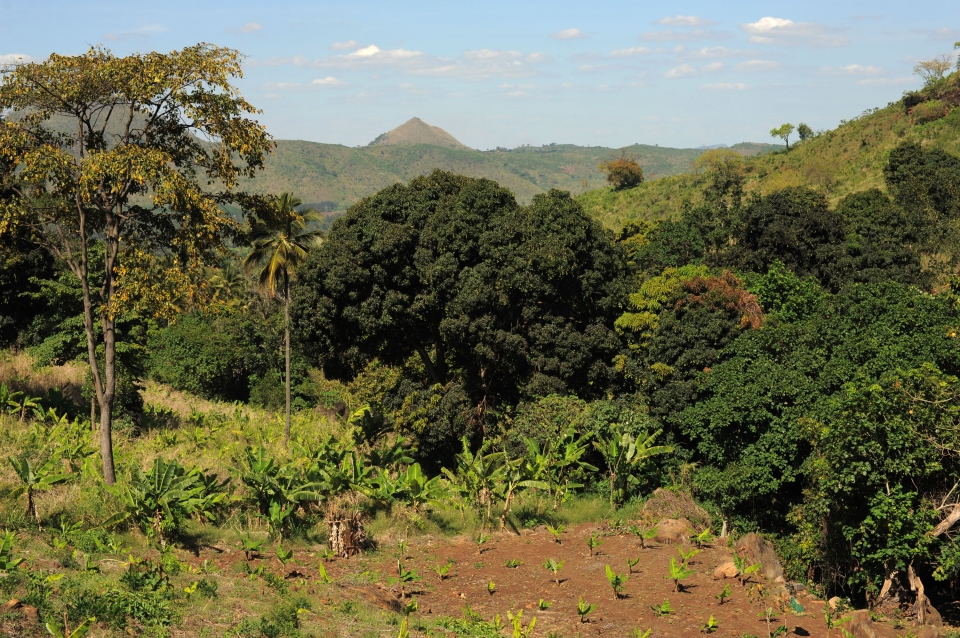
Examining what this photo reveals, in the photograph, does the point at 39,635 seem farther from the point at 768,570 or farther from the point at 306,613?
the point at 768,570

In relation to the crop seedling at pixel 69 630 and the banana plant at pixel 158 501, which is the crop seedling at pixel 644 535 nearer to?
the banana plant at pixel 158 501

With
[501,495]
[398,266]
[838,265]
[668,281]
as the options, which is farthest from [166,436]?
[838,265]

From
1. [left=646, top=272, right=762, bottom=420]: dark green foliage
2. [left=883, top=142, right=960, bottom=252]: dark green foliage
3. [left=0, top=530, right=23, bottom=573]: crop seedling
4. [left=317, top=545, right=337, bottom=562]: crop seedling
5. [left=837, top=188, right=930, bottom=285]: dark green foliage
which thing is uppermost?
[left=883, top=142, right=960, bottom=252]: dark green foliage

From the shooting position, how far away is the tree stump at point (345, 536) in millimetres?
13469

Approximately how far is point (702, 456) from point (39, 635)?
1628 centimetres

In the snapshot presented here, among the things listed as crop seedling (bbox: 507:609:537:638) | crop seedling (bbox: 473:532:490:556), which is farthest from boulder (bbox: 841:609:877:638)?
crop seedling (bbox: 473:532:490:556)

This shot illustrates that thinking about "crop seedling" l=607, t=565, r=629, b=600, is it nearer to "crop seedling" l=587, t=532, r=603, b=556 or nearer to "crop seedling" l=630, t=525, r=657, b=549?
"crop seedling" l=587, t=532, r=603, b=556

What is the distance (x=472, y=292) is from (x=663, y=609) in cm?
1149

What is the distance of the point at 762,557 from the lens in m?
13.1

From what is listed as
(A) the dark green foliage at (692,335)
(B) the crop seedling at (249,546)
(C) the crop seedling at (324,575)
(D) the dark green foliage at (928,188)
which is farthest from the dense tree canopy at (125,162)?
(D) the dark green foliage at (928,188)

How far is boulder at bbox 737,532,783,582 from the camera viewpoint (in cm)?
1293

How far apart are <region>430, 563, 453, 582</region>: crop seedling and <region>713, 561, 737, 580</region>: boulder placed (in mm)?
4332

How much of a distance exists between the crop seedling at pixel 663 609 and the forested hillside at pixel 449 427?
1.8 inches

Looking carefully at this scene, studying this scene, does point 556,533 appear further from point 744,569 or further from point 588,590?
point 744,569
